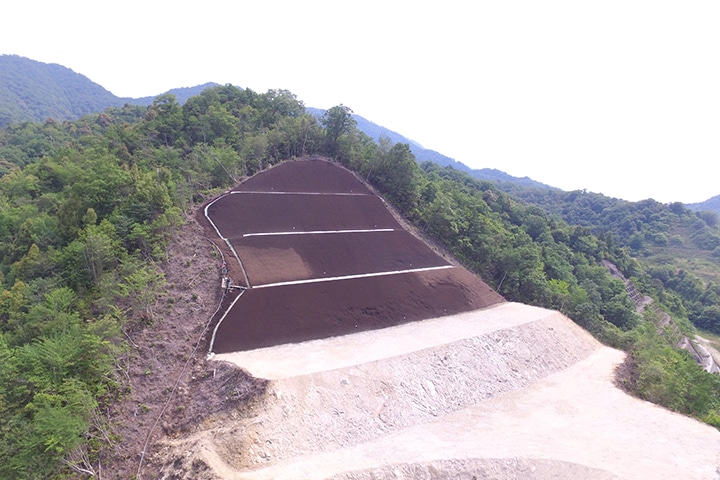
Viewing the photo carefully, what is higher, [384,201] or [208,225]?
[384,201]

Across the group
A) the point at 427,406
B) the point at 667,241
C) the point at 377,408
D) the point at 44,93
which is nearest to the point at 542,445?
the point at 427,406

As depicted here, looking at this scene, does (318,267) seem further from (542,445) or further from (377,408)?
(542,445)

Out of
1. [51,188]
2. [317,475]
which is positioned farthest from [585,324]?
[51,188]

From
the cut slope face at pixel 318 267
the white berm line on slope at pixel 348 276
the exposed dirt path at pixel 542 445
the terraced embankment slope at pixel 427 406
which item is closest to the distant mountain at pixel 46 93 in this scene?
the cut slope face at pixel 318 267

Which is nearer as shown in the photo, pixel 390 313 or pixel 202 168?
pixel 390 313

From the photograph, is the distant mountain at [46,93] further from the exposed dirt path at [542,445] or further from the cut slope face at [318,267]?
the exposed dirt path at [542,445]

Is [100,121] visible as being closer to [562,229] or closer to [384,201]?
[384,201]

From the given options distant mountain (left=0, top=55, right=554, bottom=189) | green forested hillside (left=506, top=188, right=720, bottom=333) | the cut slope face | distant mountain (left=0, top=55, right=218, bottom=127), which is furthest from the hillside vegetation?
distant mountain (left=0, top=55, right=218, bottom=127)
